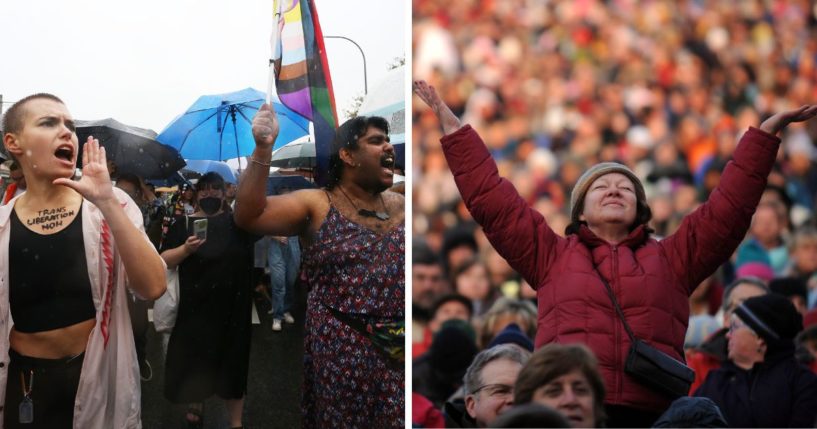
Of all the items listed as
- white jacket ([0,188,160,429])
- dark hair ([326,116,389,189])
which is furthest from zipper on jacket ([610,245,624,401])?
white jacket ([0,188,160,429])

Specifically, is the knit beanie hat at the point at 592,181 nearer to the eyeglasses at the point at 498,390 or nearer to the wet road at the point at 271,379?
the eyeglasses at the point at 498,390

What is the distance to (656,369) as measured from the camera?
7.88ft

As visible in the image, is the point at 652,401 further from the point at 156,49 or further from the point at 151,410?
the point at 156,49

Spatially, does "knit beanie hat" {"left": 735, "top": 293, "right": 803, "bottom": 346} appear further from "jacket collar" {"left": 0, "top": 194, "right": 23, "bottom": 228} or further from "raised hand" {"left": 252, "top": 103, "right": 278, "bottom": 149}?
"jacket collar" {"left": 0, "top": 194, "right": 23, "bottom": 228}

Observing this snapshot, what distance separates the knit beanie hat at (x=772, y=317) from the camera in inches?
118

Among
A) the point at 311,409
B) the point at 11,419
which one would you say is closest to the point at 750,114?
the point at 311,409

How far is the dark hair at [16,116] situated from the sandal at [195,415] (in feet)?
3.49

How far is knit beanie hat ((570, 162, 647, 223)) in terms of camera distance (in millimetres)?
2682

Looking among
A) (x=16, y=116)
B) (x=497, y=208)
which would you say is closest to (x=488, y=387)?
(x=497, y=208)

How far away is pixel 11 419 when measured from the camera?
278 centimetres

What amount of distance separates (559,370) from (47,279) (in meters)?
1.71

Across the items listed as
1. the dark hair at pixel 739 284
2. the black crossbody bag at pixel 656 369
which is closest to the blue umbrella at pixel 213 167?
the black crossbody bag at pixel 656 369

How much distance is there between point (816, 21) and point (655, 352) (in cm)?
159

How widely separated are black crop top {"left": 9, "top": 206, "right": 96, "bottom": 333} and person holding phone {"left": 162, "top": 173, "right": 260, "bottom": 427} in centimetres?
30
